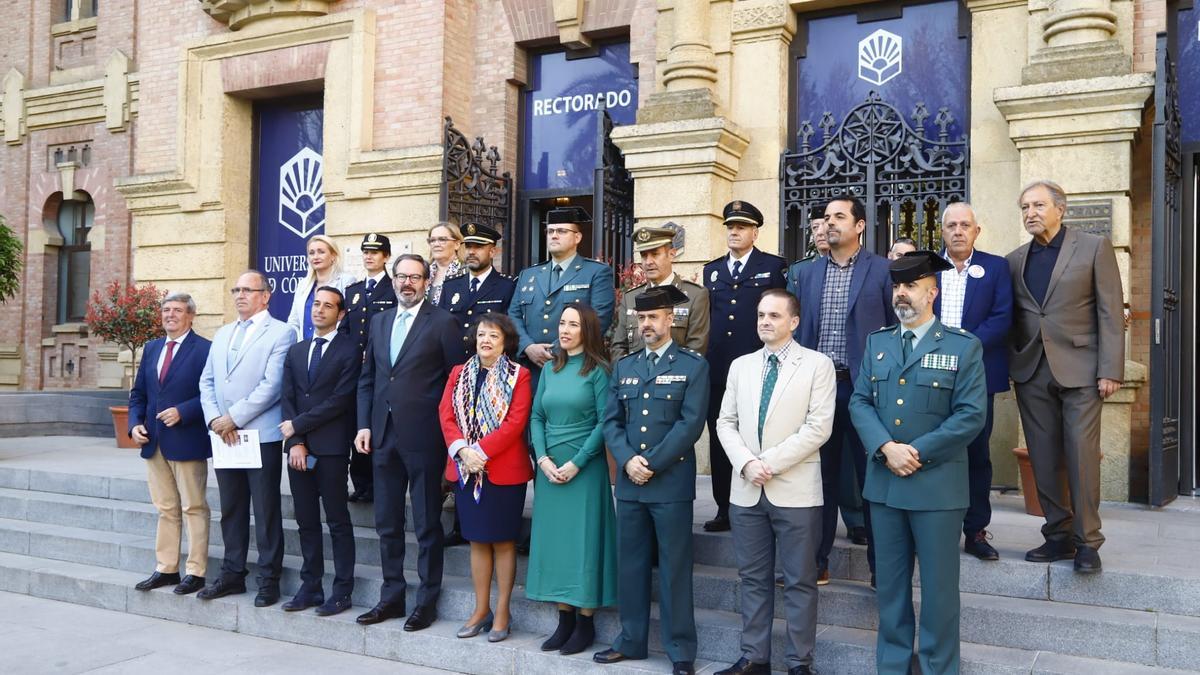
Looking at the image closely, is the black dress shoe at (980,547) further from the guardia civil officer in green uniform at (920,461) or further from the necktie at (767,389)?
the necktie at (767,389)

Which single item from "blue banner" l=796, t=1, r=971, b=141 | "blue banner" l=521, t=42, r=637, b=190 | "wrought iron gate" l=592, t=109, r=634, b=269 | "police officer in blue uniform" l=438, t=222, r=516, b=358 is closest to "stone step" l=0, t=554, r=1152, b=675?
"police officer in blue uniform" l=438, t=222, r=516, b=358

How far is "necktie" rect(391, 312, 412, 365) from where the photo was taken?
635cm

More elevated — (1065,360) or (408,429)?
(1065,360)

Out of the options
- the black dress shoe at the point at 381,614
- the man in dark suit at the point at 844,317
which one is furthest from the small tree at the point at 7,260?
the man in dark suit at the point at 844,317

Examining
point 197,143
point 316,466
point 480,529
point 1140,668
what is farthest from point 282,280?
point 1140,668

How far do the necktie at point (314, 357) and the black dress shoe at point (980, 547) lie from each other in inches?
160

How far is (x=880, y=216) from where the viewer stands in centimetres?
938

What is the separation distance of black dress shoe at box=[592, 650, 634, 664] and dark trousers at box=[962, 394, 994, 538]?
2022mm

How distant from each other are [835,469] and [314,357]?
3.32 m

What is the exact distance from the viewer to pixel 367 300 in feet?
24.3

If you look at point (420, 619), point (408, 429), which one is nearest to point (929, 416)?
point (408, 429)

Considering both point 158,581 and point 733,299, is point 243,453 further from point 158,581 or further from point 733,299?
point 733,299

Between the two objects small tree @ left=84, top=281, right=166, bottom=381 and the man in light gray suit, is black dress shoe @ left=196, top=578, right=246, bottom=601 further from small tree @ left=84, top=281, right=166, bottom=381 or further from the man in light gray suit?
small tree @ left=84, top=281, right=166, bottom=381

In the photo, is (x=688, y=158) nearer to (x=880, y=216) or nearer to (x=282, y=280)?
(x=880, y=216)
